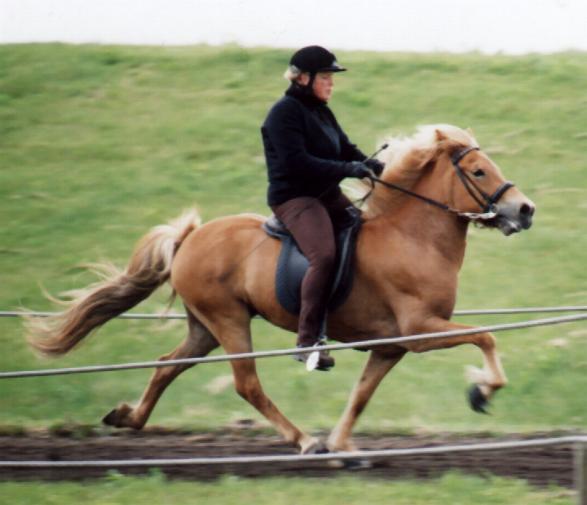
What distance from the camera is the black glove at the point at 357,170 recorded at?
27.8 ft

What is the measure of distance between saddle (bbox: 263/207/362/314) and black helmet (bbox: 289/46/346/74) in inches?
36.3

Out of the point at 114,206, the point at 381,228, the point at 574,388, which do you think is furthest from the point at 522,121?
the point at 381,228

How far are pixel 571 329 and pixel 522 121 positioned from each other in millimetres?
4424

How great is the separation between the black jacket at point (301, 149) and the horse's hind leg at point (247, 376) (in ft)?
2.74

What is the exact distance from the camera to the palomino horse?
335 inches

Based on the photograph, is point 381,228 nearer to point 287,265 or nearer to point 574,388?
point 287,265

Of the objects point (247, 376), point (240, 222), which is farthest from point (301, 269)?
point (247, 376)

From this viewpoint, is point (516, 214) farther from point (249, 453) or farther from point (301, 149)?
point (249, 453)

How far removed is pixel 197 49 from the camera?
17.9 m

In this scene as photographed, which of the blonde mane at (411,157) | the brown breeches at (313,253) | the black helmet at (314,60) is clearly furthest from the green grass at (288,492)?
the black helmet at (314,60)

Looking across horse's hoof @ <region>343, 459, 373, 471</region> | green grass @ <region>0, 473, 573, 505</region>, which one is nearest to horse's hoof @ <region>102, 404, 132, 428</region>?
green grass @ <region>0, 473, 573, 505</region>

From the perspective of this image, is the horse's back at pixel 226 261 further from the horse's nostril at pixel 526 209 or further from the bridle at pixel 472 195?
the horse's nostril at pixel 526 209

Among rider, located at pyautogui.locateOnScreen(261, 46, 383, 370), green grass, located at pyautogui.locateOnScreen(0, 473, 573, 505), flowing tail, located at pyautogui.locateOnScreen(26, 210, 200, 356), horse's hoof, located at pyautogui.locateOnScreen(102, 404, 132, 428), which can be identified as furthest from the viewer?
flowing tail, located at pyautogui.locateOnScreen(26, 210, 200, 356)

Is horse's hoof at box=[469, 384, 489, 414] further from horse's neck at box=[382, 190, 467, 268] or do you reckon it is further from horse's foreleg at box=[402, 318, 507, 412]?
horse's neck at box=[382, 190, 467, 268]
